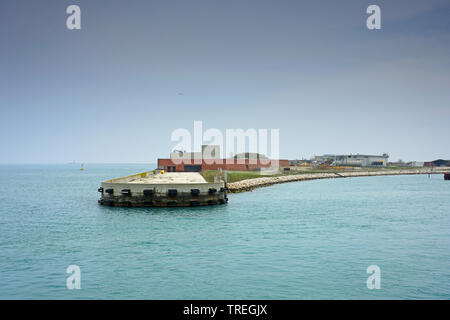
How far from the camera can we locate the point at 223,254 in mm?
21016

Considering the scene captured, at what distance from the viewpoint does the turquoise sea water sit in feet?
50.5

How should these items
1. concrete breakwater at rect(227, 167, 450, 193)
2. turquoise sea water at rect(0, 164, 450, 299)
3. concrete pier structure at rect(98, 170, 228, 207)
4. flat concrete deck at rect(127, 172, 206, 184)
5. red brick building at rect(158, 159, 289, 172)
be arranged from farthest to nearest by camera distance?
1. red brick building at rect(158, 159, 289, 172)
2. concrete breakwater at rect(227, 167, 450, 193)
3. flat concrete deck at rect(127, 172, 206, 184)
4. concrete pier structure at rect(98, 170, 228, 207)
5. turquoise sea water at rect(0, 164, 450, 299)

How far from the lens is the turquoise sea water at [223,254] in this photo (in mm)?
15406

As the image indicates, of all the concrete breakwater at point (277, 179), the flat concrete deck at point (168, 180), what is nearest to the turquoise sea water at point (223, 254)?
the flat concrete deck at point (168, 180)

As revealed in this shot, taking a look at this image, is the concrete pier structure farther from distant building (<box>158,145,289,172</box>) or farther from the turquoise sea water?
distant building (<box>158,145,289,172</box>)

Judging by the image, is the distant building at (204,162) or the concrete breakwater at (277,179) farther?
the distant building at (204,162)

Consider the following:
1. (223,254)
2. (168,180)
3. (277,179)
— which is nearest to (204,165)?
(277,179)

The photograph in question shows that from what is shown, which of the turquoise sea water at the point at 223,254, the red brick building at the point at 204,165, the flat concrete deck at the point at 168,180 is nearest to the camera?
the turquoise sea water at the point at 223,254

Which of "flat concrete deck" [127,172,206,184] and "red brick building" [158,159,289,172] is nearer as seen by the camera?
"flat concrete deck" [127,172,206,184]

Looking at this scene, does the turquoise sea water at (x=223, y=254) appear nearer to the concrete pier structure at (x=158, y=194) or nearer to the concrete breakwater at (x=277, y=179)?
the concrete pier structure at (x=158, y=194)

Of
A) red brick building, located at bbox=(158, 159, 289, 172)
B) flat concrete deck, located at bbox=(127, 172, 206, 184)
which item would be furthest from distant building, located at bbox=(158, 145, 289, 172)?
flat concrete deck, located at bbox=(127, 172, 206, 184)

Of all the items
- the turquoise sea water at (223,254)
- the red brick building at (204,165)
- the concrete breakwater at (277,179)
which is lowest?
the turquoise sea water at (223,254)

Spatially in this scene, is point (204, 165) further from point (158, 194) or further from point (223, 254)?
point (223, 254)
